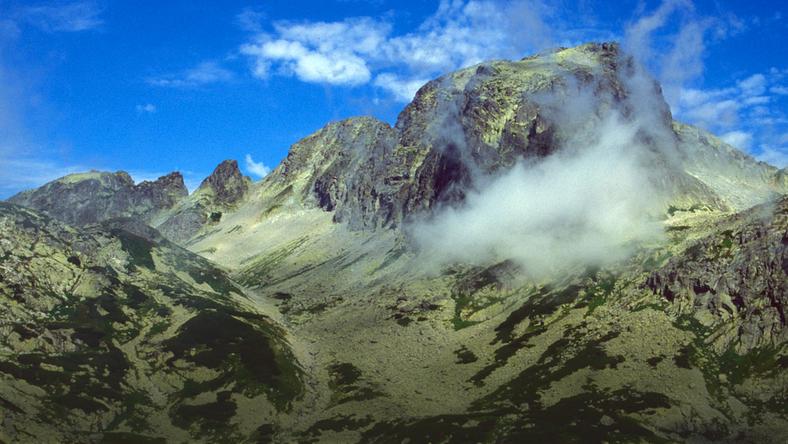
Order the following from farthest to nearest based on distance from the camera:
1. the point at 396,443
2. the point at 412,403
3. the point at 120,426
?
the point at 412,403
the point at 120,426
the point at 396,443

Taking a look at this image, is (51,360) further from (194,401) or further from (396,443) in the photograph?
(396,443)

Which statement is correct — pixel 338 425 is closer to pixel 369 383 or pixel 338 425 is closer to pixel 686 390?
pixel 369 383

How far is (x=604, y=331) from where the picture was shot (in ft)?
648

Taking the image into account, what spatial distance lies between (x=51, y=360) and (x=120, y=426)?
150ft

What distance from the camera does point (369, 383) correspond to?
19838 centimetres

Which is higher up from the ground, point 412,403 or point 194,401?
point 194,401

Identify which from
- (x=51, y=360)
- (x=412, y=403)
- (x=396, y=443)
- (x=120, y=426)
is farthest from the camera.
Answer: (x=51, y=360)

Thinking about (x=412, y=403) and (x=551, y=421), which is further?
(x=412, y=403)

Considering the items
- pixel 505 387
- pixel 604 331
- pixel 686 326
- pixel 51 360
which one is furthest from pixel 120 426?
pixel 686 326

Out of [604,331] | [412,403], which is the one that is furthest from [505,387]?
[604,331]

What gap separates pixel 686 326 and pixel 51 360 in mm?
191678

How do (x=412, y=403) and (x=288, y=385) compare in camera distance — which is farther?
(x=288, y=385)

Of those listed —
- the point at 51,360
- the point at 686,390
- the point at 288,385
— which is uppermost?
the point at 51,360

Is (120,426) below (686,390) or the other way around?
the other way around
